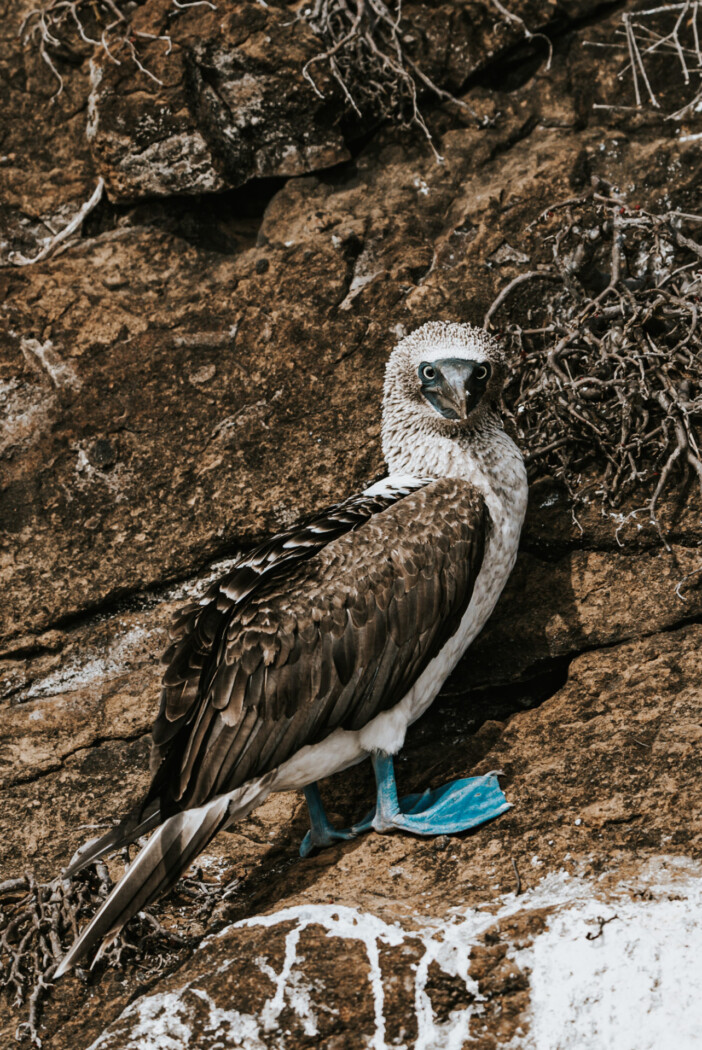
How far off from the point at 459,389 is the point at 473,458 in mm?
283

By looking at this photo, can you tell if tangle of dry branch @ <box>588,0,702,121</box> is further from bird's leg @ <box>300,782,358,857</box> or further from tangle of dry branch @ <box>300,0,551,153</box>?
bird's leg @ <box>300,782,358,857</box>

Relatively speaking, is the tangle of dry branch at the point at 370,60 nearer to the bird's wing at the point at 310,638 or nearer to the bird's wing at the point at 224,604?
the bird's wing at the point at 224,604

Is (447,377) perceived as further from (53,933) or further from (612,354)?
(53,933)

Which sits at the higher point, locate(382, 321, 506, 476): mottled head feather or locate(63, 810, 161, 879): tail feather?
locate(382, 321, 506, 476): mottled head feather

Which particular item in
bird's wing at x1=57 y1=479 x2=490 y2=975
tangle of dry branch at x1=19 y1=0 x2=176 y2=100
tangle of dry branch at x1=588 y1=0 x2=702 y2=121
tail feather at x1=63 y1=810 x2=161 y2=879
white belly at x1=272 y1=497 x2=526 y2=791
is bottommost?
white belly at x1=272 y1=497 x2=526 y2=791

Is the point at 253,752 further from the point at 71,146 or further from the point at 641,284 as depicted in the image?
the point at 71,146

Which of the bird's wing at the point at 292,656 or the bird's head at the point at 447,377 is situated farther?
the bird's head at the point at 447,377

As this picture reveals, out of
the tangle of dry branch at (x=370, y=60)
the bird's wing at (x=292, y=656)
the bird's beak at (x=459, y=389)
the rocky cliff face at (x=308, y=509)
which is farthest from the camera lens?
the tangle of dry branch at (x=370, y=60)

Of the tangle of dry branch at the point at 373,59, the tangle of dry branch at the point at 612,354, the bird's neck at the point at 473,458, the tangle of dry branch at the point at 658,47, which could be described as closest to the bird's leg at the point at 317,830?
the bird's neck at the point at 473,458

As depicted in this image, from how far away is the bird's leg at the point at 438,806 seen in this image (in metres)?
3.79

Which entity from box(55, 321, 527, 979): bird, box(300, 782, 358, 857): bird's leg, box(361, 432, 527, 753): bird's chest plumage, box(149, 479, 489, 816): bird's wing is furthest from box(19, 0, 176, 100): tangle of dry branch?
box(300, 782, 358, 857): bird's leg

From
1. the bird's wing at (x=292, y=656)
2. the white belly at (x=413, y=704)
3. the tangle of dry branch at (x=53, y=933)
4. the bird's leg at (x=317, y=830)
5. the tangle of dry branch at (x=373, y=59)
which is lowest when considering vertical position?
the bird's leg at (x=317, y=830)

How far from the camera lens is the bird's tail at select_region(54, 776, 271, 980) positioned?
3.37 metres

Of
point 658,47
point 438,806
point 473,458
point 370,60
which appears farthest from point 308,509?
point 658,47
